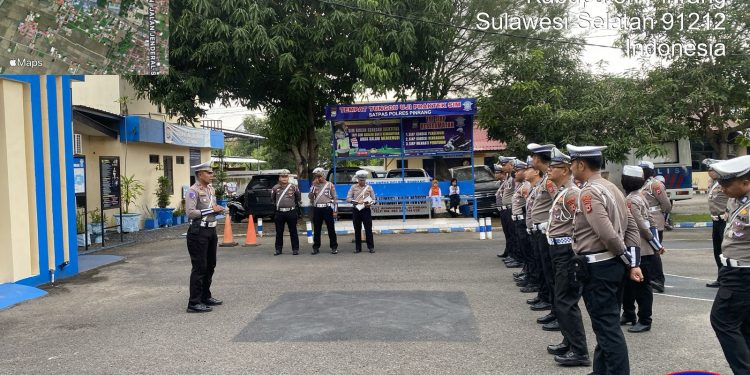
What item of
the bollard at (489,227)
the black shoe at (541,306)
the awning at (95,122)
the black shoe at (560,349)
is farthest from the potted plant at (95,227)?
the black shoe at (560,349)

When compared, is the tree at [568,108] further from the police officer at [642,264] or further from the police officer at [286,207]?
the police officer at [642,264]

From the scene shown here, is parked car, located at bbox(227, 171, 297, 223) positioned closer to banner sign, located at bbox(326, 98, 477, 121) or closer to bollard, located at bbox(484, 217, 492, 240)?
banner sign, located at bbox(326, 98, 477, 121)

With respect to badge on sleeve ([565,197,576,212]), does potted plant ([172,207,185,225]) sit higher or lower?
lower

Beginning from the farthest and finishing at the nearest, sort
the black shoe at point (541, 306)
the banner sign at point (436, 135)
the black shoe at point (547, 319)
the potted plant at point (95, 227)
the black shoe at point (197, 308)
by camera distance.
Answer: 1. the banner sign at point (436, 135)
2. the potted plant at point (95, 227)
3. the black shoe at point (197, 308)
4. the black shoe at point (541, 306)
5. the black shoe at point (547, 319)

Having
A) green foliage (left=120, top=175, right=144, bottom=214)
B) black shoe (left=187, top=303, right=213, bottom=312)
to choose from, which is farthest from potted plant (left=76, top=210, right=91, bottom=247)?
black shoe (left=187, top=303, right=213, bottom=312)

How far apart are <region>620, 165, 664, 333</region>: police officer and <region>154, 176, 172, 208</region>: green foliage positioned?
1672 cm

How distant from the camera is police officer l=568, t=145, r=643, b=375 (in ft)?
14.5

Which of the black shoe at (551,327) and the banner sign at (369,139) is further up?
the banner sign at (369,139)

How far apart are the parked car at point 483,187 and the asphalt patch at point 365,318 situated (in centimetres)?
1086

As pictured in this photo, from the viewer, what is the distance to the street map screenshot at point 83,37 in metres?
7.94

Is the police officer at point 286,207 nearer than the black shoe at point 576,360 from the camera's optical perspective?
No

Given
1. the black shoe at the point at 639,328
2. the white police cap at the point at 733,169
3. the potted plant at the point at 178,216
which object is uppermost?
the white police cap at the point at 733,169

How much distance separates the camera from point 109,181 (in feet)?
48.5

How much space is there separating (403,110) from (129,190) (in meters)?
8.80
